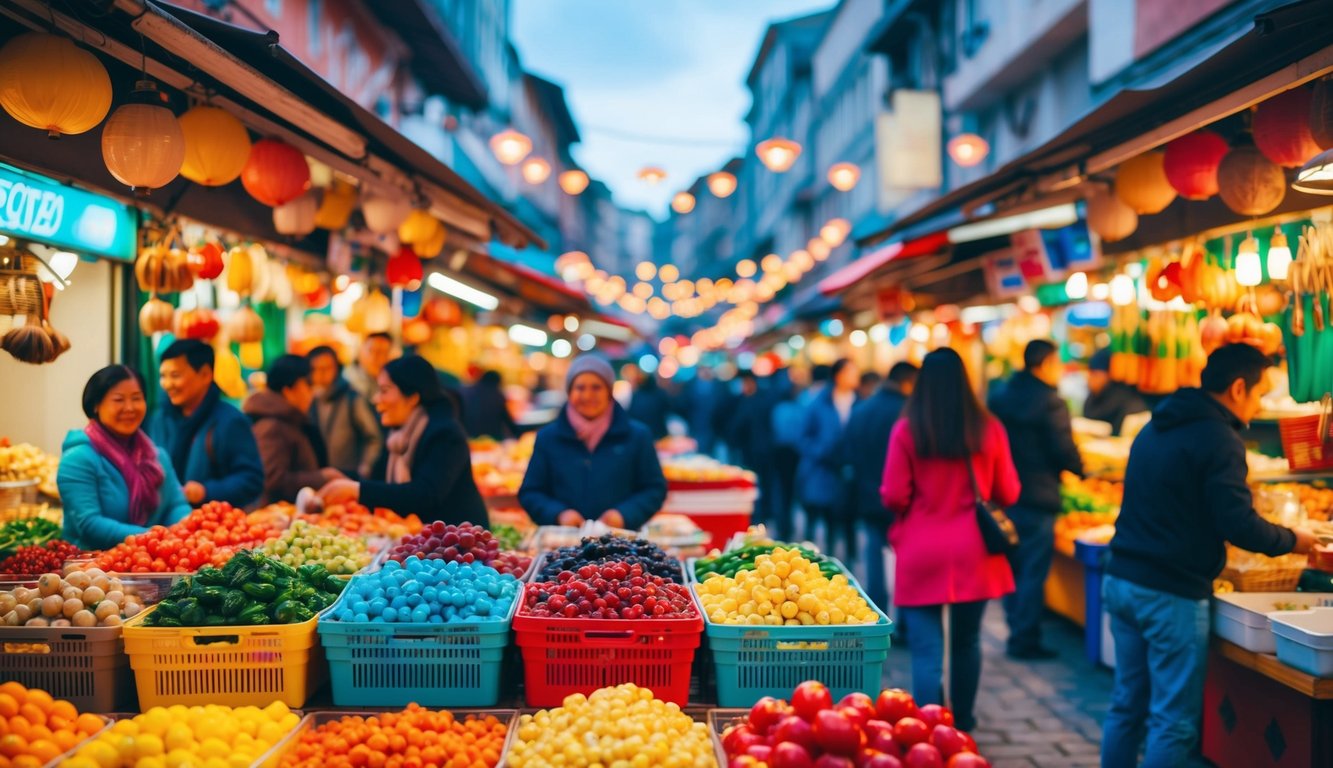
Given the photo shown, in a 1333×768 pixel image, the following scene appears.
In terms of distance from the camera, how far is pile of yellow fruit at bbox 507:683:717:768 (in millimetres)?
2656

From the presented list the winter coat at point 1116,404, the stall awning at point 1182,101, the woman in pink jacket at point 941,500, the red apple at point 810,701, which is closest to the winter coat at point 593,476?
the woman in pink jacket at point 941,500

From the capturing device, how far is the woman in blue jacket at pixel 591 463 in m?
5.56

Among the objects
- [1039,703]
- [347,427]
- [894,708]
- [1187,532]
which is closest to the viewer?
[894,708]

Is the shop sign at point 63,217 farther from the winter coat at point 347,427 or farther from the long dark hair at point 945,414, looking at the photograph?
the long dark hair at point 945,414

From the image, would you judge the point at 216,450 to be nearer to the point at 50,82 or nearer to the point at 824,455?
the point at 50,82

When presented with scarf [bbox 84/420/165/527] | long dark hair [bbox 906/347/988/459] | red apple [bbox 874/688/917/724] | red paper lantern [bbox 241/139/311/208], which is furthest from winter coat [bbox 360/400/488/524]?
red apple [bbox 874/688/917/724]

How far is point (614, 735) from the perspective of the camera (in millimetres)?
2740

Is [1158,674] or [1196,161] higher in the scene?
[1196,161]

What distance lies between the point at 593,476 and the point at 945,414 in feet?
6.76

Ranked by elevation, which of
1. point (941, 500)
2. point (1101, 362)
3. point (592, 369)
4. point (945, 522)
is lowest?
point (945, 522)

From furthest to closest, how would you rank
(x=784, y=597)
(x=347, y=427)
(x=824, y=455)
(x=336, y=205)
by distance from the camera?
(x=824, y=455) < (x=347, y=427) < (x=336, y=205) < (x=784, y=597)

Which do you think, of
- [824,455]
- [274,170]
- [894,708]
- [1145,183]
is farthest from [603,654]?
[824,455]

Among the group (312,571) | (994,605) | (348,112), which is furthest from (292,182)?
(994,605)

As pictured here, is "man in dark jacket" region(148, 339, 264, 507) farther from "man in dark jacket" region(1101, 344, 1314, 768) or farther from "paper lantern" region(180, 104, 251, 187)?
"man in dark jacket" region(1101, 344, 1314, 768)
